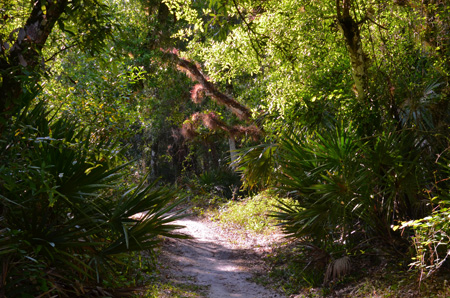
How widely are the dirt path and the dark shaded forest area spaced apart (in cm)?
123

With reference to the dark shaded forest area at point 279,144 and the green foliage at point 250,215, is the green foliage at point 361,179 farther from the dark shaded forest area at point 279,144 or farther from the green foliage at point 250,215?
the green foliage at point 250,215

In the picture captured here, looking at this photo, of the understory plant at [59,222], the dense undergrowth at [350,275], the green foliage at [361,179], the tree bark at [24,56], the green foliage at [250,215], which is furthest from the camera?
the green foliage at [250,215]

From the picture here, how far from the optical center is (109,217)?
5109 millimetres

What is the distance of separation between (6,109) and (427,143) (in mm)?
6289

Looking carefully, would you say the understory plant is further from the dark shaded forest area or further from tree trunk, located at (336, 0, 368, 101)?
tree trunk, located at (336, 0, 368, 101)

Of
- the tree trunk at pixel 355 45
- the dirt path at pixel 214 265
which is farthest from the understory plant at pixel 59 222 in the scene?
the tree trunk at pixel 355 45

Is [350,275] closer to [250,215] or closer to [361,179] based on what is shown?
[361,179]

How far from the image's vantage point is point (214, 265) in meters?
11.2

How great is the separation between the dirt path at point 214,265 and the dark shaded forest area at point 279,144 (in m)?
1.23

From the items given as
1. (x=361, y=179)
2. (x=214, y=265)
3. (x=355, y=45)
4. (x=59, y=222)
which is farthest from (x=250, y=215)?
(x=59, y=222)

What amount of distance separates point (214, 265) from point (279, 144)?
4337mm

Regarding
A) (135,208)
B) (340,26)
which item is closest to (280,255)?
(340,26)

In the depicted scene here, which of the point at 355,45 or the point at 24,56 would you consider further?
the point at 355,45

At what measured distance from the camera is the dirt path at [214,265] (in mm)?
8922
